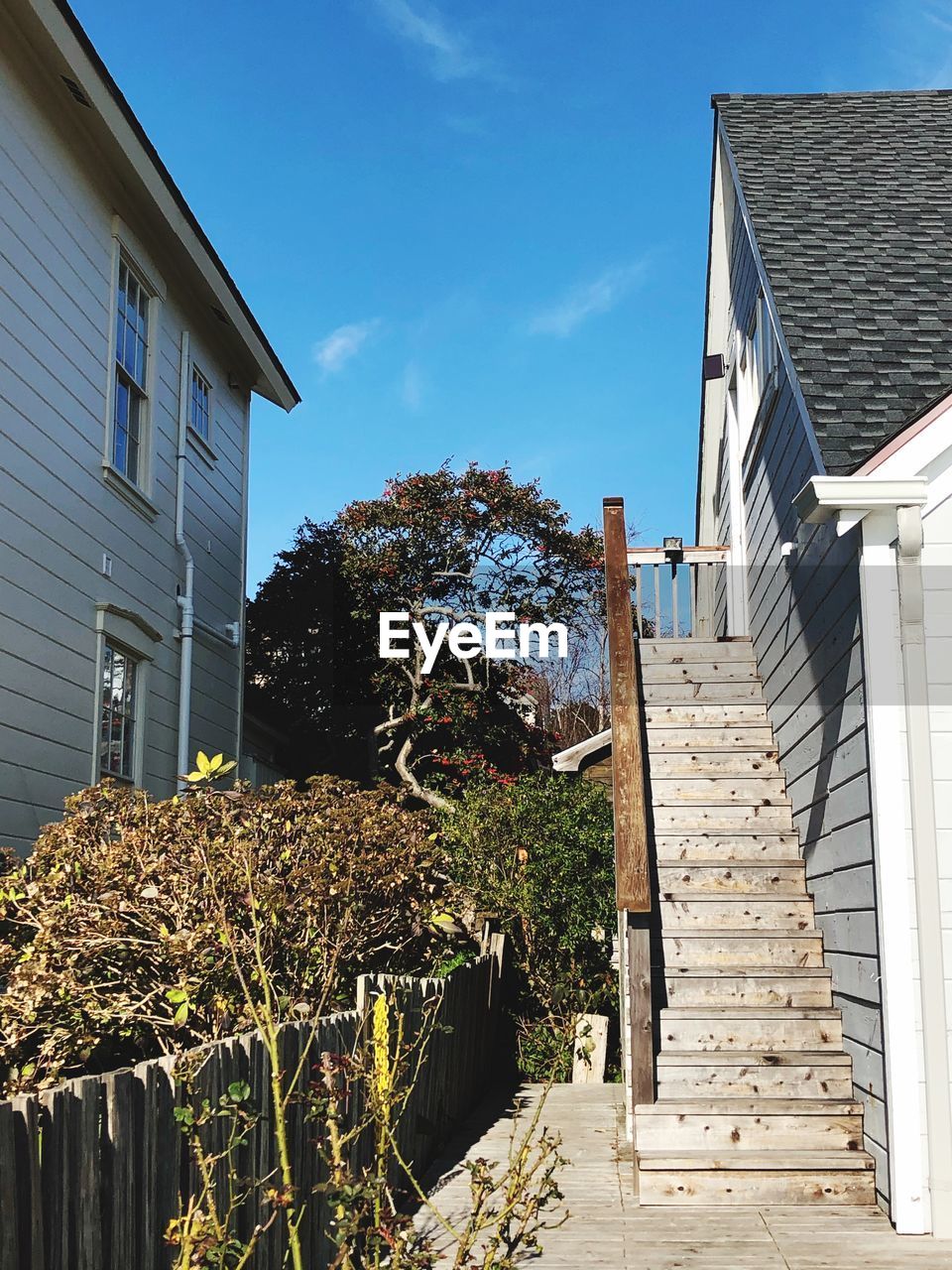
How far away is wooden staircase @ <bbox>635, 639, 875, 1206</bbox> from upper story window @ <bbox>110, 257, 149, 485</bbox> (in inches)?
168

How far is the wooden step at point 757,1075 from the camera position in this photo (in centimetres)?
557

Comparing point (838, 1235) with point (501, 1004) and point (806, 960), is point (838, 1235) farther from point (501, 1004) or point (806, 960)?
point (501, 1004)

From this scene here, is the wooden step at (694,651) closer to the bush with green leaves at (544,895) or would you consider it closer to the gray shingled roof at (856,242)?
the bush with green leaves at (544,895)

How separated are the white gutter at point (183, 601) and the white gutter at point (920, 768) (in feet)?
20.4

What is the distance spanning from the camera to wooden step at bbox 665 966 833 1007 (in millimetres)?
6109

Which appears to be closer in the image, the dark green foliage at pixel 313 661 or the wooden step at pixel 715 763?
the wooden step at pixel 715 763

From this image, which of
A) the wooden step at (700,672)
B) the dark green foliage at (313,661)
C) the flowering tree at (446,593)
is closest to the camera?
the wooden step at (700,672)

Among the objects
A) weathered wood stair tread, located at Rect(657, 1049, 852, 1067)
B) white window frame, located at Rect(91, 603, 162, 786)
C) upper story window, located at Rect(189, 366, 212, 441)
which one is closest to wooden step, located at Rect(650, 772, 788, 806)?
weathered wood stair tread, located at Rect(657, 1049, 852, 1067)

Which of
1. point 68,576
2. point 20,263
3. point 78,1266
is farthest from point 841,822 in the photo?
point 20,263

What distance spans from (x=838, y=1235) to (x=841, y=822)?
5.83 feet

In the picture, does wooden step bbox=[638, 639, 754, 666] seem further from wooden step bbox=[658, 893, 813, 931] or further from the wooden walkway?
the wooden walkway

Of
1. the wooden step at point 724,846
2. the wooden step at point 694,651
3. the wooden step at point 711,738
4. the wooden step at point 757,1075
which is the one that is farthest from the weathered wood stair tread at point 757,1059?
the wooden step at point 694,651

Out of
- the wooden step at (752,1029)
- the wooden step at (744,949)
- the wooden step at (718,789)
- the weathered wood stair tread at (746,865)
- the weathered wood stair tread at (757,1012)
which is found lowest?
the wooden step at (752,1029)

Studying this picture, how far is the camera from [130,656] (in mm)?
9055
